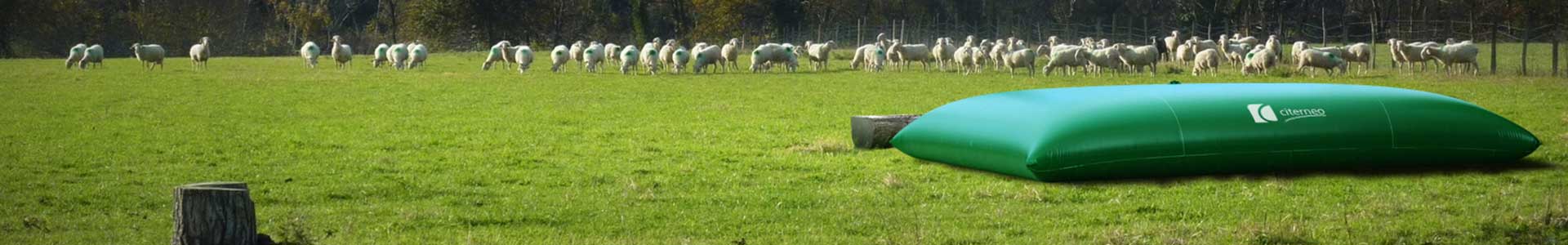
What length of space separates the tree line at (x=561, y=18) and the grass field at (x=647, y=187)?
50251mm

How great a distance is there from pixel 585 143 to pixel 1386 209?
330 inches

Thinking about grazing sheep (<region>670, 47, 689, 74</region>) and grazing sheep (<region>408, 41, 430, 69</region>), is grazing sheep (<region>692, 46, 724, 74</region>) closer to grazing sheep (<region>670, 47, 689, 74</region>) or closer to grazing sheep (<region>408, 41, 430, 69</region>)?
grazing sheep (<region>670, 47, 689, 74</region>)

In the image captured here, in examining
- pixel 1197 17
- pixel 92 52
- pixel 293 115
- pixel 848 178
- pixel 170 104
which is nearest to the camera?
pixel 848 178

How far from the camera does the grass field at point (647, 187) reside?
9.08 m

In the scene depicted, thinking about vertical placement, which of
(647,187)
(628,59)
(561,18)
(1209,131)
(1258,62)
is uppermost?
(561,18)

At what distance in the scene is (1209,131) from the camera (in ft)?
38.9

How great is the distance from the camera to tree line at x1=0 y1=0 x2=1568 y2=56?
7062 cm

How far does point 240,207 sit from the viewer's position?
22.4 ft

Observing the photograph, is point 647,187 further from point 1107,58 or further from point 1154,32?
point 1154,32

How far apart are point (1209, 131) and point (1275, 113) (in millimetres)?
743

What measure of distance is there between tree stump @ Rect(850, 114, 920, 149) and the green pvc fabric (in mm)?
1515

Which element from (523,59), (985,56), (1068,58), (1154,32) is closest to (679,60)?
(523,59)

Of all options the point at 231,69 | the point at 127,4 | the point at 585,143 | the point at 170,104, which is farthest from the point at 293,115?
the point at 127,4

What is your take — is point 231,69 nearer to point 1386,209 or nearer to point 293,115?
point 293,115
